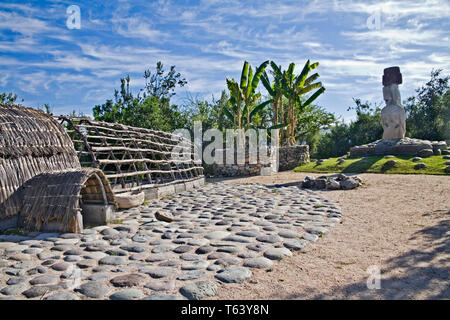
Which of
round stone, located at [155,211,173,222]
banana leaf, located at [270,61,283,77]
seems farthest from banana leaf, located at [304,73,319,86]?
round stone, located at [155,211,173,222]

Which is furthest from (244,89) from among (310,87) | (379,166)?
(379,166)

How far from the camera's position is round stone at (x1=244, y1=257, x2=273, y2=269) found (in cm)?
365

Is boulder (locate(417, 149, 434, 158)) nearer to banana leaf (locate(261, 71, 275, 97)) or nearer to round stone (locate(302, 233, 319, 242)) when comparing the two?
banana leaf (locate(261, 71, 275, 97))

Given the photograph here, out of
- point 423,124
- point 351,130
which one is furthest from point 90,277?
point 423,124

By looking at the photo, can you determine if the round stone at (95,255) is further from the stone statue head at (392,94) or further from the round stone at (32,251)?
the stone statue head at (392,94)

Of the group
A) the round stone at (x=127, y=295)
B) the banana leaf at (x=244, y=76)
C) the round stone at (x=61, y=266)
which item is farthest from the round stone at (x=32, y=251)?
the banana leaf at (x=244, y=76)

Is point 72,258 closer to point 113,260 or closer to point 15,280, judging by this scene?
point 113,260

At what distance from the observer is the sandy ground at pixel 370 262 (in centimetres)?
301

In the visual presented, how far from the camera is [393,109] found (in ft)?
56.5

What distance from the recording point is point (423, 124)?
24.3 m

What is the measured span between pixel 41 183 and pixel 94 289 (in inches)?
120

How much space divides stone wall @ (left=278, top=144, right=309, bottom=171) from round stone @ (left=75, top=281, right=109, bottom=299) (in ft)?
52.9

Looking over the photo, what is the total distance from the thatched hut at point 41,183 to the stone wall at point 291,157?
45.3 ft

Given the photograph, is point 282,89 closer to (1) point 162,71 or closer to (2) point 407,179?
(1) point 162,71
